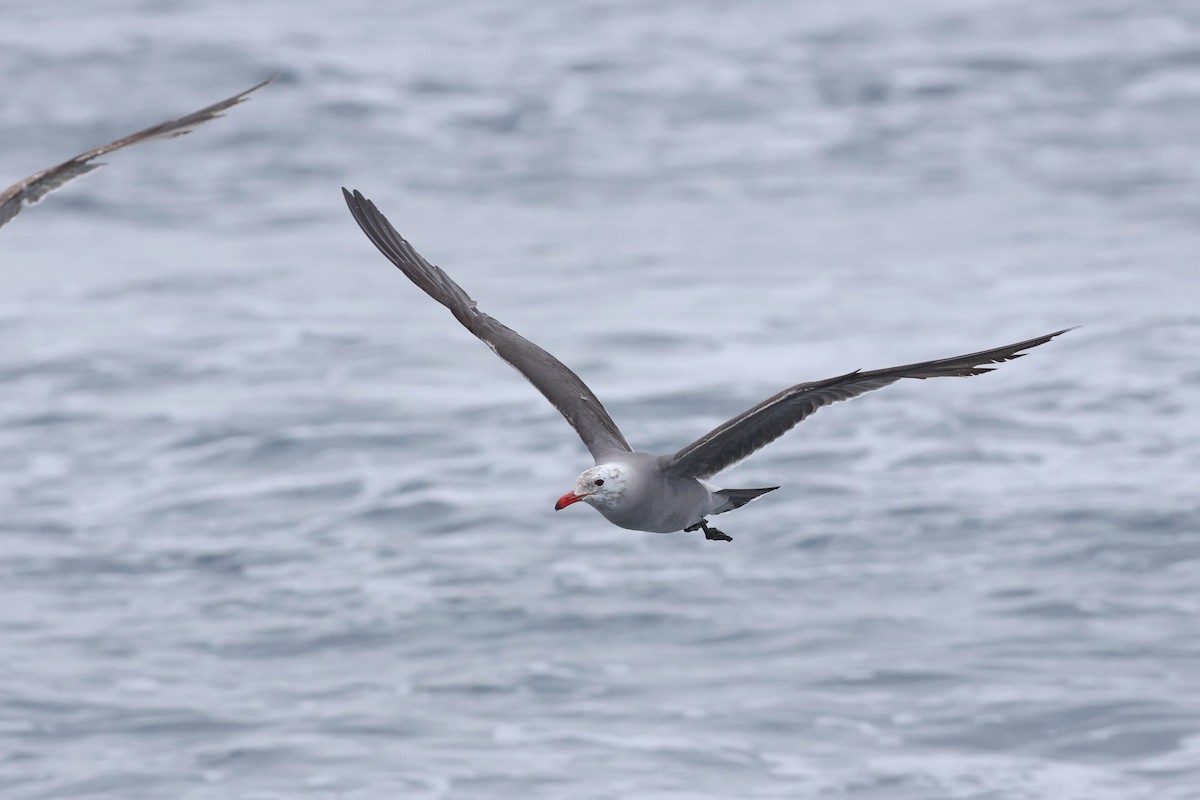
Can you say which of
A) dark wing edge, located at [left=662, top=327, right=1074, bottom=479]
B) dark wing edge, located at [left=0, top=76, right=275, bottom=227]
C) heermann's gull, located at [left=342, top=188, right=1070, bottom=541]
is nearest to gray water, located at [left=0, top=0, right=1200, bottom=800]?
heermann's gull, located at [left=342, top=188, right=1070, bottom=541]

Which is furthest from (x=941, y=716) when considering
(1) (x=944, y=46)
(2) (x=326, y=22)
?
(2) (x=326, y=22)

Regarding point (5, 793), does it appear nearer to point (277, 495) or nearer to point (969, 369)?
point (277, 495)

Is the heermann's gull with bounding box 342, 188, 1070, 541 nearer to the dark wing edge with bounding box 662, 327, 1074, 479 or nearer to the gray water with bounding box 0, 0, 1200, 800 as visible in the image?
the dark wing edge with bounding box 662, 327, 1074, 479

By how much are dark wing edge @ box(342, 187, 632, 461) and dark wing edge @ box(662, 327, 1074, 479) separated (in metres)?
0.66

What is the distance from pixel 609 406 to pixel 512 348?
9152 mm

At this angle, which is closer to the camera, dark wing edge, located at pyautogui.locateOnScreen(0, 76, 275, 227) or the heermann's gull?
the heermann's gull

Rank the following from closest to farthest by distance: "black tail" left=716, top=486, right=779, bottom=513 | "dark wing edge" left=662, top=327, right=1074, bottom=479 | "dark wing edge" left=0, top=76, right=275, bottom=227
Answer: "dark wing edge" left=662, top=327, right=1074, bottom=479 < "black tail" left=716, top=486, right=779, bottom=513 < "dark wing edge" left=0, top=76, right=275, bottom=227

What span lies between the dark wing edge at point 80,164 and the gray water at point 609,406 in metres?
4.20

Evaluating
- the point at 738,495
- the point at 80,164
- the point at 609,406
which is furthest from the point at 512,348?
Result: the point at 609,406

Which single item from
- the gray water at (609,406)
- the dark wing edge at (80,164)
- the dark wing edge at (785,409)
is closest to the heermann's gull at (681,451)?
the dark wing edge at (785,409)

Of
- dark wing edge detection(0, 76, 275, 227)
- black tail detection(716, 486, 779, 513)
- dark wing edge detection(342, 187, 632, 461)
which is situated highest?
dark wing edge detection(0, 76, 275, 227)

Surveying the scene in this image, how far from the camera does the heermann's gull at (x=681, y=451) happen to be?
27.9ft

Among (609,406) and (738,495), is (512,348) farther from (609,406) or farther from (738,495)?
(609,406)

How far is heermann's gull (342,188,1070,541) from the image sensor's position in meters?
8.50
